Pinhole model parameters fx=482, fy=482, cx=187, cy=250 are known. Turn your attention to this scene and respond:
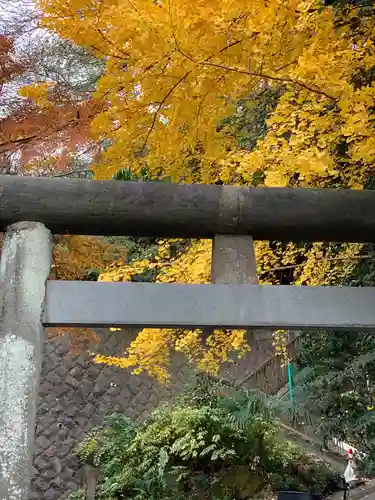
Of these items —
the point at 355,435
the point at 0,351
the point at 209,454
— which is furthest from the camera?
the point at 209,454

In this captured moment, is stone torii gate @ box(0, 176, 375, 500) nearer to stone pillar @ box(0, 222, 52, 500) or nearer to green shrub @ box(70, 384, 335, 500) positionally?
stone pillar @ box(0, 222, 52, 500)

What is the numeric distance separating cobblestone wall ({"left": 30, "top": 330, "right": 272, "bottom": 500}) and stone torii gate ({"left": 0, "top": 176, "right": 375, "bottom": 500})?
771cm

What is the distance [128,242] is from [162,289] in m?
8.16

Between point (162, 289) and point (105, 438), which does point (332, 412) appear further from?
point (105, 438)

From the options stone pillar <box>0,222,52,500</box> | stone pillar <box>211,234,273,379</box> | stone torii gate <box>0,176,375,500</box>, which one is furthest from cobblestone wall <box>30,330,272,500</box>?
stone pillar <box>211,234,273,379</box>

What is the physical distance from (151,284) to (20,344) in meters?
0.71

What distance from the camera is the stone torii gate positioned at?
7.77 ft

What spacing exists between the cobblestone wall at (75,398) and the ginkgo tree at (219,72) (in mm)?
7434

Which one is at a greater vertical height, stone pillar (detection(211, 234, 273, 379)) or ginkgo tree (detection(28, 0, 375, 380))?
ginkgo tree (detection(28, 0, 375, 380))

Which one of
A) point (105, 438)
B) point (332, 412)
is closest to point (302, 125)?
point (332, 412)

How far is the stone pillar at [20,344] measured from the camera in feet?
7.28

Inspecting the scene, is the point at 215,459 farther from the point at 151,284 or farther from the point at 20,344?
the point at 20,344

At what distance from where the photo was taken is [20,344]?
237 centimetres

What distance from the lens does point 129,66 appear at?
3066 mm
